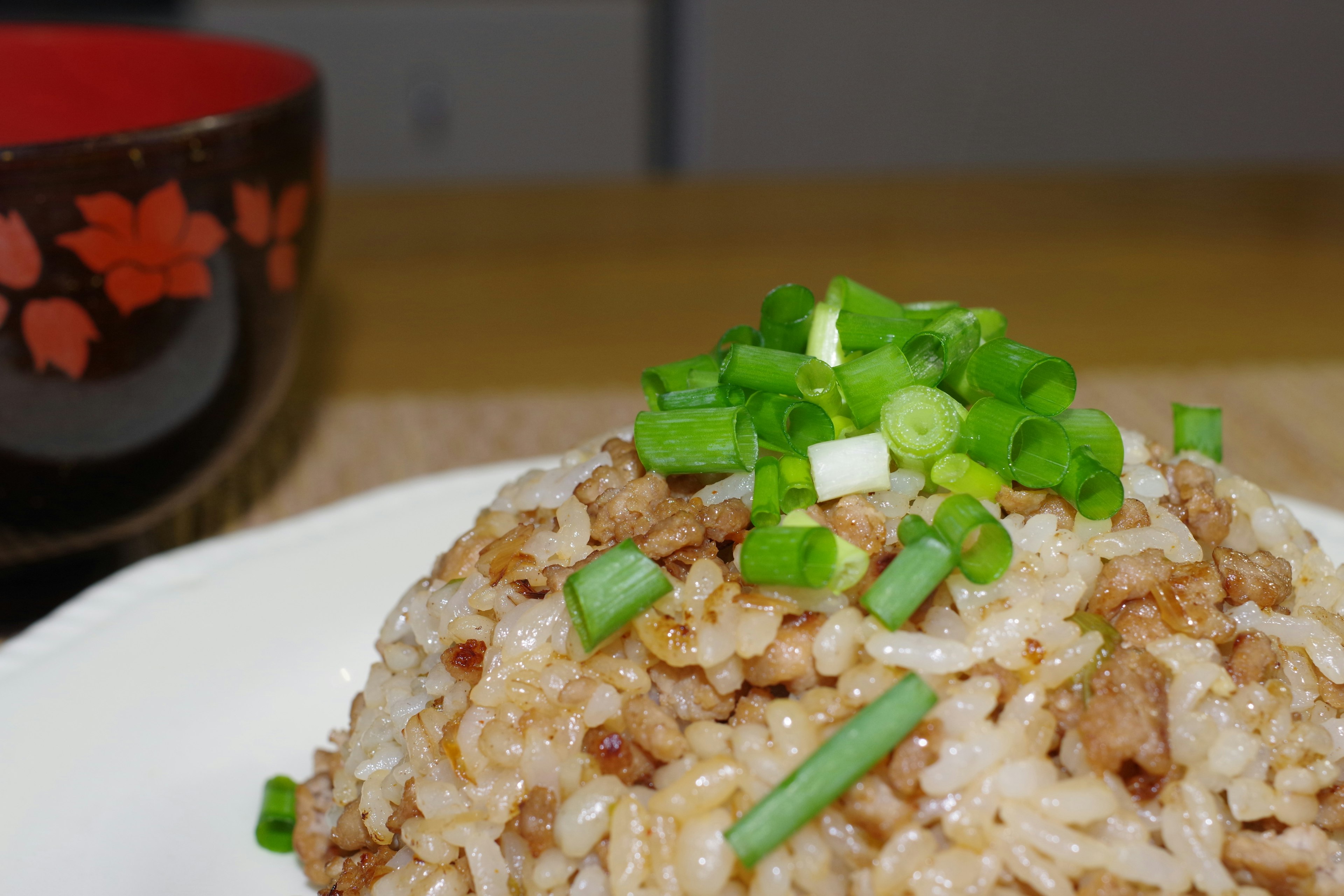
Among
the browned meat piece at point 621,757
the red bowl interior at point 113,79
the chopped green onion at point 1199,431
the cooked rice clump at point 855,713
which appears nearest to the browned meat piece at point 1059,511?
the cooked rice clump at point 855,713

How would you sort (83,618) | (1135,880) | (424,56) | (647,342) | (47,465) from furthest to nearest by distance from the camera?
(424,56) → (647,342) → (47,465) → (83,618) → (1135,880)

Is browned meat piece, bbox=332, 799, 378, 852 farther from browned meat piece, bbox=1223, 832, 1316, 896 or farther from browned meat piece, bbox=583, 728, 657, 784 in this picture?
browned meat piece, bbox=1223, 832, 1316, 896

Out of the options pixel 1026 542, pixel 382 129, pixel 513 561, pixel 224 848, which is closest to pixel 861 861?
pixel 1026 542

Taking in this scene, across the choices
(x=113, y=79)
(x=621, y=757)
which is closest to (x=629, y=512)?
(x=621, y=757)

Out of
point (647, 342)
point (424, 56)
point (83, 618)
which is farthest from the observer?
point (424, 56)

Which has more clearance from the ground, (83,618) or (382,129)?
(83,618)

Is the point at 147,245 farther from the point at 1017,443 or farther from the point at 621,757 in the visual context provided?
the point at 1017,443

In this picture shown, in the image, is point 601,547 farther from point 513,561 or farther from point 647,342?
point 647,342

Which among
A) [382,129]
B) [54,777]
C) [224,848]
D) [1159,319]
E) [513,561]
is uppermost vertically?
[513,561]
